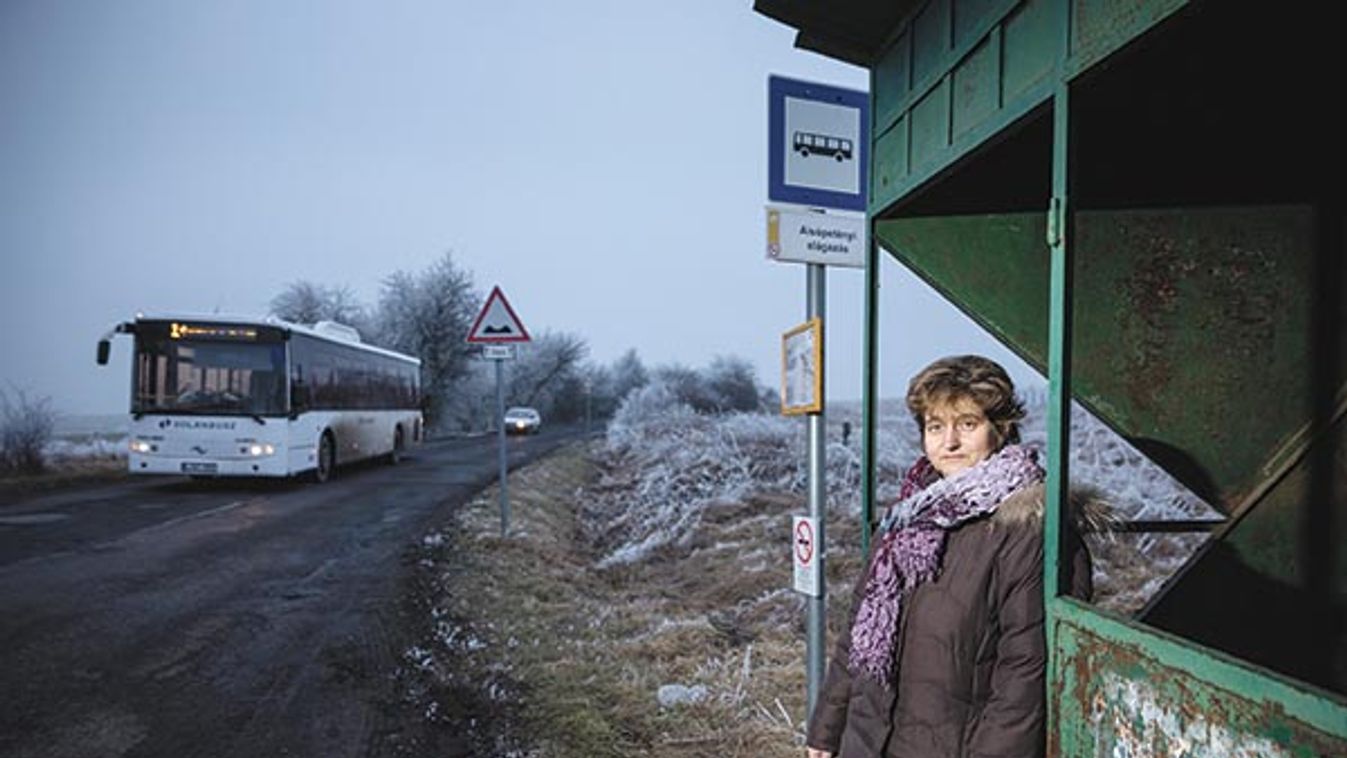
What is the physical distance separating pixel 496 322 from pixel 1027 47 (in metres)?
7.32

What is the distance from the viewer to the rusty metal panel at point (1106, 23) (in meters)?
1.45

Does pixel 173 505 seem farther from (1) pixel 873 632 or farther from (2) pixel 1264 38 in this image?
(2) pixel 1264 38

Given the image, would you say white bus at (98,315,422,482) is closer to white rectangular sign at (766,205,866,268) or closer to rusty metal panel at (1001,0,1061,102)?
white rectangular sign at (766,205,866,268)

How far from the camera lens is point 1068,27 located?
1751 mm

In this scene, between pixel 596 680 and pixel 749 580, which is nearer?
pixel 596 680

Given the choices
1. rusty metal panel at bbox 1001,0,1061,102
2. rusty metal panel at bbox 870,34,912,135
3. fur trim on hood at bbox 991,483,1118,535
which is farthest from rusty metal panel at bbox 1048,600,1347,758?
rusty metal panel at bbox 870,34,912,135

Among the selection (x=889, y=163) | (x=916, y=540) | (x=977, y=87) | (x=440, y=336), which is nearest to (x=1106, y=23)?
(x=977, y=87)

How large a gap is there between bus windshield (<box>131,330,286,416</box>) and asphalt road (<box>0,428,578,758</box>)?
6.01 ft

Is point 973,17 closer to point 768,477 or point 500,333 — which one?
point 500,333

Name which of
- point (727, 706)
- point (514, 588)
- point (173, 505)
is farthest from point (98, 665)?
point (173, 505)

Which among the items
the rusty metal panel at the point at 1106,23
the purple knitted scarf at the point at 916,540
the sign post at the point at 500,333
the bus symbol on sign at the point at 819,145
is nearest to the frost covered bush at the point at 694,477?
the sign post at the point at 500,333

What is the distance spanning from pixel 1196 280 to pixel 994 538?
5.24 ft

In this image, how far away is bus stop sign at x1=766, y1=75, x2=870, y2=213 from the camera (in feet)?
10.3

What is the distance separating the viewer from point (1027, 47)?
6.44ft
